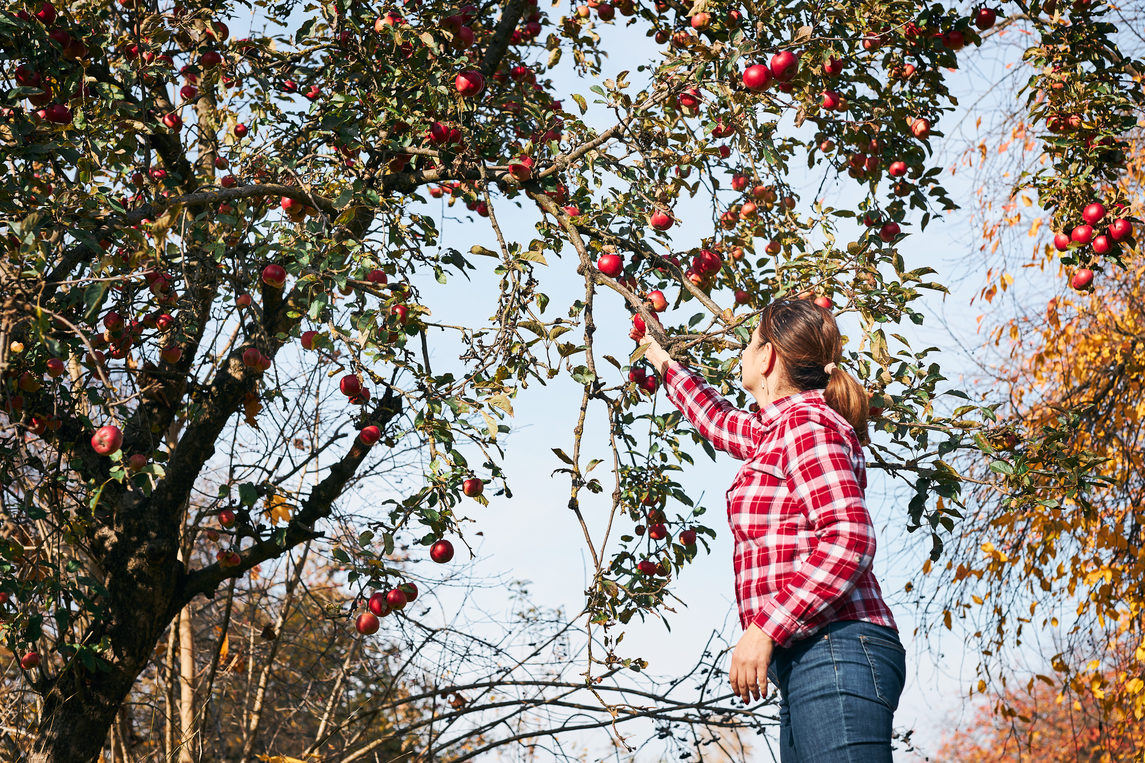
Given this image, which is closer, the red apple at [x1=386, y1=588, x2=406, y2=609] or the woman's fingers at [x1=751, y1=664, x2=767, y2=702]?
the woman's fingers at [x1=751, y1=664, x2=767, y2=702]

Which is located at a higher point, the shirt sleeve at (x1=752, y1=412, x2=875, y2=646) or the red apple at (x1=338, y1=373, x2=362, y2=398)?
the red apple at (x1=338, y1=373, x2=362, y2=398)

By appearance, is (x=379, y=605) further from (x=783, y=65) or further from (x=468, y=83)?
(x=783, y=65)

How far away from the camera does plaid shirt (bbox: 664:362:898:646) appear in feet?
5.36

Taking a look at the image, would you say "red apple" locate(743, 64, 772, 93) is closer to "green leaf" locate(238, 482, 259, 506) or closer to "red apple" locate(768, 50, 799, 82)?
"red apple" locate(768, 50, 799, 82)

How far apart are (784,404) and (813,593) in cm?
43

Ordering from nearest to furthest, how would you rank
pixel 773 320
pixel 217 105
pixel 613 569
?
1. pixel 773 320
2. pixel 613 569
3. pixel 217 105

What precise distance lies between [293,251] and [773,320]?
50.5 inches

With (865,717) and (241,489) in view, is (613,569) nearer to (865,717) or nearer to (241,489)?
(241,489)

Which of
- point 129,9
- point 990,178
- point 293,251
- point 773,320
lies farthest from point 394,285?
point 990,178

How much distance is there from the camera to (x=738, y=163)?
3586 millimetres

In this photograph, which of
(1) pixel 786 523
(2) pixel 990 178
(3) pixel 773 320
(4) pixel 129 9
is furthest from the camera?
(2) pixel 990 178

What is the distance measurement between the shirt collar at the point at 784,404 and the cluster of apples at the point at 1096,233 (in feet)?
5.43

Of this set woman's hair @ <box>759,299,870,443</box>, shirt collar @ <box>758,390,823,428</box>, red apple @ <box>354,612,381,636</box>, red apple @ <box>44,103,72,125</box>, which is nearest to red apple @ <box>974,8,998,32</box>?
woman's hair @ <box>759,299,870,443</box>

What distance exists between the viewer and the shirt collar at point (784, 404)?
1885 millimetres
